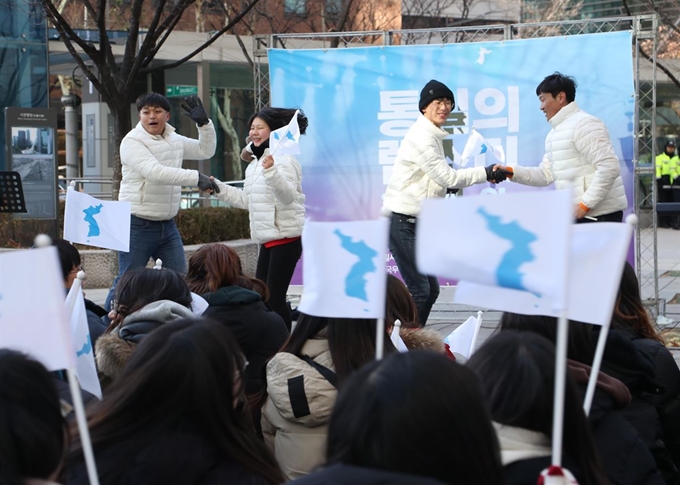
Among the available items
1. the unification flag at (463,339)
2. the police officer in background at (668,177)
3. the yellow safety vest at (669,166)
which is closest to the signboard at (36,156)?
the unification flag at (463,339)

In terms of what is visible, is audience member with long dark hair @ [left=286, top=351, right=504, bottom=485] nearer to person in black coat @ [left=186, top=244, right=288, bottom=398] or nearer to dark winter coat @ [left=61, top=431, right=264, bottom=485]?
dark winter coat @ [left=61, top=431, right=264, bottom=485]

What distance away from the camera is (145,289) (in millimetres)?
4262

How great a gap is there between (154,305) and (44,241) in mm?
1755

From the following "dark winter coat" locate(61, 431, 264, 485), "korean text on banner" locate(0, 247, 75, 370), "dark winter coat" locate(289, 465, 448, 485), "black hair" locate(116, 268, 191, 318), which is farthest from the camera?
"black hair" locate(116, 268, 191, 318)

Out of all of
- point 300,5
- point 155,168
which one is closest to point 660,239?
point 300,5

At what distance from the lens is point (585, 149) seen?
700cm

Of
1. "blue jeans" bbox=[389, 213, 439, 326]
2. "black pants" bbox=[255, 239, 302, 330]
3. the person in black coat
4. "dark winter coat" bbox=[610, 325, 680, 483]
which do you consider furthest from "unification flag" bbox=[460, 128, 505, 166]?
"dark winter coat" bbox=[610, 325, 680, 483]

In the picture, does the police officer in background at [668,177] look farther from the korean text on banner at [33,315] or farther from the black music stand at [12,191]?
the korean text on banner at [33,315]

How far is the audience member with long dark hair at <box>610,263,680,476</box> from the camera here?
373 cm

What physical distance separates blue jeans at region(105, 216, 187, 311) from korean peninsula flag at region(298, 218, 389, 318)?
3.92 m

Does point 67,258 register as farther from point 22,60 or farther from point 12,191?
point 22,60

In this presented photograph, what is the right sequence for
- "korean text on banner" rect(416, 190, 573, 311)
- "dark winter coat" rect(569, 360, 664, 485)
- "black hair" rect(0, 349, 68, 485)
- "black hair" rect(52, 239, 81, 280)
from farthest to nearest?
"black hair" rect(52, 239, 81, 280), "dark winter coat" rect(569, 360, 664, 485), "korean text on banner" rect(416, 190, 573, 311), "black hair" rect(0, 349, 68, 485)

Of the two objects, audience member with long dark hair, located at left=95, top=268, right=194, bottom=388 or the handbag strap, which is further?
audience member with long dark hair, located at left=95, top=268, right=194, bottom=388

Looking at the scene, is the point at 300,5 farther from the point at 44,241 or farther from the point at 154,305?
the point at 44,241
